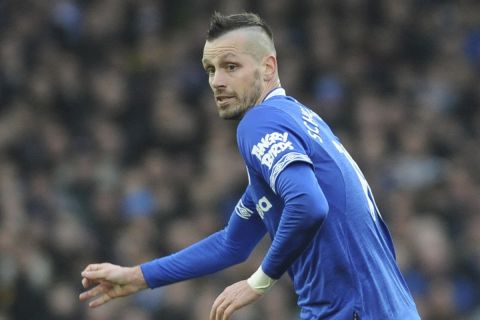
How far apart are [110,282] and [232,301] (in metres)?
0.95

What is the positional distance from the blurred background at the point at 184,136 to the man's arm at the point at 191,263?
440 centimetres

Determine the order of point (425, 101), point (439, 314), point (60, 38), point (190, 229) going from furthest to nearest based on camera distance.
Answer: point (60, 38) < point (425, 101) < point (190, 229) < point (439, 314)

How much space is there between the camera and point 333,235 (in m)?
4.43

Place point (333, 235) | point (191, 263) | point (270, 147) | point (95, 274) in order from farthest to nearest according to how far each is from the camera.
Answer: point (191, 263)
point (95, 274)
point (333, 235)
point (270, 147)

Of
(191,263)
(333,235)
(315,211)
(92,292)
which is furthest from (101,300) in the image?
(315,211)

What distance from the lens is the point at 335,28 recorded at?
1327cm

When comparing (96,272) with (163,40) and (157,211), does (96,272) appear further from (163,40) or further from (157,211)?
(163,40)

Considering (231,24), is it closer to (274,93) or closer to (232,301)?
(274,93)

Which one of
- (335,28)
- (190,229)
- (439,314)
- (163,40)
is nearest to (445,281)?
(439,314)

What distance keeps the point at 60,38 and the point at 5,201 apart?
2.92 metres

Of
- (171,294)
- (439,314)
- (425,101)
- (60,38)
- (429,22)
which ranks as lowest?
(439,314)

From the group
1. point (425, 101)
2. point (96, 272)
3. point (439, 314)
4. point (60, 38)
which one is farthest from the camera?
point (60, 38)

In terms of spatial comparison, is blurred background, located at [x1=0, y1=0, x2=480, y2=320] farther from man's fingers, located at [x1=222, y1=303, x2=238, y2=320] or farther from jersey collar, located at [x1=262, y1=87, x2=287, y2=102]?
man's fingers, located at [x1=222, y1=303, x2=238, y2=320]

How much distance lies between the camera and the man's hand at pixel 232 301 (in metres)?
4.34
